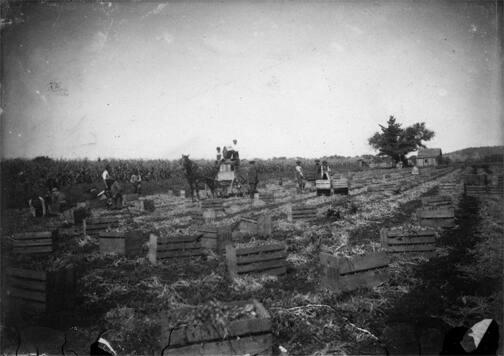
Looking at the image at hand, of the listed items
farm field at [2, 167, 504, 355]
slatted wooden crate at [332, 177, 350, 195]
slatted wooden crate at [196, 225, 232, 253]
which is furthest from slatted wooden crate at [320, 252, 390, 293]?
slatted wooden crate at [332, 177, 350, 195]

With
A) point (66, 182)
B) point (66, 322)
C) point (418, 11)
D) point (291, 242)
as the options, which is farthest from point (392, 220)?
point (66, 182)

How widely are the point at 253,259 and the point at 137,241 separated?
4131mm

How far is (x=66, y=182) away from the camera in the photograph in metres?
20.7

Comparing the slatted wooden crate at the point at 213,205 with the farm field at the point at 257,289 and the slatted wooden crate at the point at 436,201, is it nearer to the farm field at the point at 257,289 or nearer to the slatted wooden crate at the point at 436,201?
the farm field at the point at 257,289

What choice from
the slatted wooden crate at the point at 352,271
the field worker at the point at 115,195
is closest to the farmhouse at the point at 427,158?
the field worker at the point at 115,195

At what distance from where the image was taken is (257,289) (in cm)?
537

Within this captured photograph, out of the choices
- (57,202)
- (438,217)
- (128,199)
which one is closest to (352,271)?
(438,217)

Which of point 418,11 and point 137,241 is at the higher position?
point 418,11

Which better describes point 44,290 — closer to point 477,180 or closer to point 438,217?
point 438,217

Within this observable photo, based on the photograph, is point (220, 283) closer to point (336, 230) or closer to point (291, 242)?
point (291, 242)

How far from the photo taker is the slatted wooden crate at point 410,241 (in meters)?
6.52

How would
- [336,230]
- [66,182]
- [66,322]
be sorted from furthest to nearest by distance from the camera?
[66,182] < [336,230] < [66,322]

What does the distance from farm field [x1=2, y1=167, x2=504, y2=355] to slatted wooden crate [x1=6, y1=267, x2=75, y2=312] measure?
0.06 ft

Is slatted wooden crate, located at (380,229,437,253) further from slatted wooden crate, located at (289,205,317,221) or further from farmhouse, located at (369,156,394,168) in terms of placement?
farmhouse, located at (369,156,394,168)
